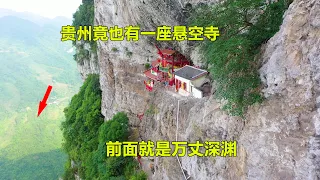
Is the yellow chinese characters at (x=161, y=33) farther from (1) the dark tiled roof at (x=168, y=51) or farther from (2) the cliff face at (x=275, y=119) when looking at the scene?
(1) the dark tiled roof at (x=168, y=51)

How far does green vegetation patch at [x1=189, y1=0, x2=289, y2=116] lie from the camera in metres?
7.52

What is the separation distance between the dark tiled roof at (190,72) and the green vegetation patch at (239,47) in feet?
14.2

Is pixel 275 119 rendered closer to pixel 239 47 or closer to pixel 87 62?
pixel 239 47

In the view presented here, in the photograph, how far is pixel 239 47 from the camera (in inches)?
314

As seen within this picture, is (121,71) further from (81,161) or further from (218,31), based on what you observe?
(218,31)

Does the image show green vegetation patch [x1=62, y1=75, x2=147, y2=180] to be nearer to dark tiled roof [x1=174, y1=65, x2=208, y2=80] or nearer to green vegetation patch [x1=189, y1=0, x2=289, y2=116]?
dark tiled roof [x1=174, y1=65, x2=208, y2=80]

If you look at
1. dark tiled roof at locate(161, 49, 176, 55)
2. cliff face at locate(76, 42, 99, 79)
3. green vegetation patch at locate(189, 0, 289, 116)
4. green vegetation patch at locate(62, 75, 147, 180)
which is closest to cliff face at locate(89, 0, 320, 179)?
green vegetation patch at locate(189, 0, 289, 116)

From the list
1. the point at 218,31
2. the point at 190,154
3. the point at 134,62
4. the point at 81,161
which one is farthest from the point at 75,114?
the point at 218,31

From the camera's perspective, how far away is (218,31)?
8930 millimetres

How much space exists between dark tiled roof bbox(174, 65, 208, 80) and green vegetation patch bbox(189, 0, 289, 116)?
4.32m

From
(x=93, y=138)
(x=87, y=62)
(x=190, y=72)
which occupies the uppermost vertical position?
(x=87, y=62)

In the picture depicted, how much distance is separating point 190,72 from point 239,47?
5752mm

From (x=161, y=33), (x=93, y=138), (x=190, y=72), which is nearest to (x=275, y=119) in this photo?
(x=161, y=33)

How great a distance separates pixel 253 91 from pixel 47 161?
37.1 meters
